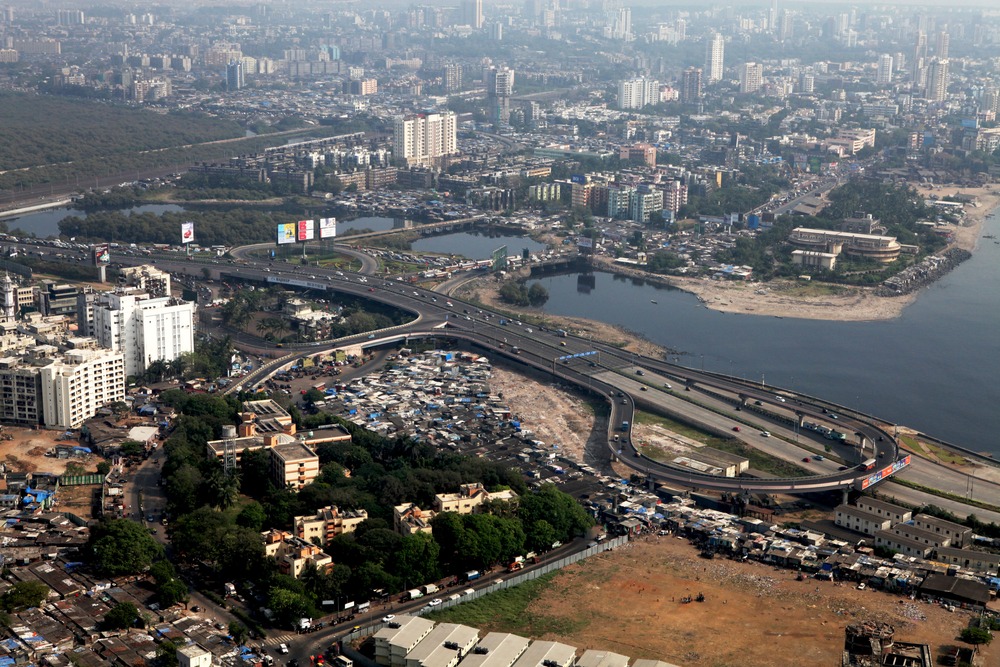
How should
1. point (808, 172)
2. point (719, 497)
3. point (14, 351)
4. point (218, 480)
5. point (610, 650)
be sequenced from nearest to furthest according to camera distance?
1. point (610, 650)
2. point (218, 480)
3. point (719, 497)
4. point (14, 351)
5. point (808, 172)

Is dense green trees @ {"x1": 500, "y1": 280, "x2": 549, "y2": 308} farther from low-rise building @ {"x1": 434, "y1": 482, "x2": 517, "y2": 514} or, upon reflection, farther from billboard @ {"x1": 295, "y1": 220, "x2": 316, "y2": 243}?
low-rise building @ {"x1": 434, "y1": 482, "x2": 517, "y2": 514}

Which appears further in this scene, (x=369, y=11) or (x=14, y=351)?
(x=369, y=11)

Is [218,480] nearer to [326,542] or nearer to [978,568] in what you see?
[326,542]

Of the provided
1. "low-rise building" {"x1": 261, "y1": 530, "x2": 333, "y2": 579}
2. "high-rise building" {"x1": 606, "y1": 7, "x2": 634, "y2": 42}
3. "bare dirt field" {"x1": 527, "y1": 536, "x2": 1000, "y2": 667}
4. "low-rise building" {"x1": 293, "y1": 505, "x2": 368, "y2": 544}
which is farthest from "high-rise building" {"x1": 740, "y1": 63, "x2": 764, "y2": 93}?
"low-rise building" {"x1": 261, "y1": 530, "x2": 333, "y2": 579}

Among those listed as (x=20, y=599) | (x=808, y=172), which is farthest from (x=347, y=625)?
(x=808, y=172)

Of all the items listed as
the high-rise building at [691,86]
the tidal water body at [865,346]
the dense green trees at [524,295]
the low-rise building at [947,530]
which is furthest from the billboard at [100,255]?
the high-rise building at [691,86]

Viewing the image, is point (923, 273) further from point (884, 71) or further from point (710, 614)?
point (884, 71)

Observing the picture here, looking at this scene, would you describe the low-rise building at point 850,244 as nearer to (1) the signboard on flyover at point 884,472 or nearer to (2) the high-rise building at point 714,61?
(1) the signboard on flyover at point 884,472
